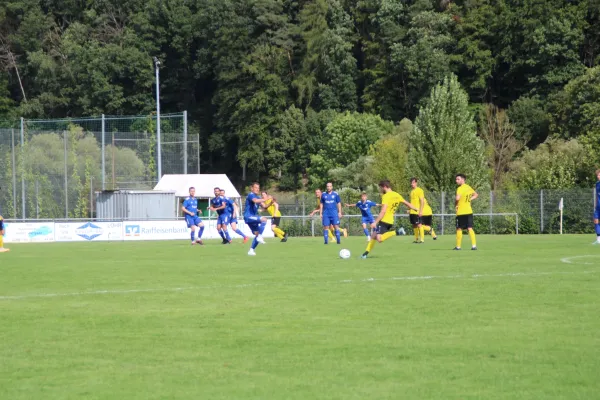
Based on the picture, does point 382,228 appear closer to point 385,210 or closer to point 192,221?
point 385,210

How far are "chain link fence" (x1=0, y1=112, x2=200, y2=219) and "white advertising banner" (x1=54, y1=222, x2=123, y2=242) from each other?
22.8 feet

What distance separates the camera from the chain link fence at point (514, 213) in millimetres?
49438

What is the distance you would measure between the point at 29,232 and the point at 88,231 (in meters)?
2.64

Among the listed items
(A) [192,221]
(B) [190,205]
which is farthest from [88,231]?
(A) [192,221]

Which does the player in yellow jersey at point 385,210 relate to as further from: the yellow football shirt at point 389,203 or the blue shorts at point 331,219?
the blue shorts at point 331,219

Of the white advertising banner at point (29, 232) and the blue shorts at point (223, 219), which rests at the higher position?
the blue shorts at point (223, 219)

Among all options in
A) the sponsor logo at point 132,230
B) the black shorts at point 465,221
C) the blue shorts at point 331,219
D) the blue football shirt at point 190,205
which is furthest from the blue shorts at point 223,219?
the black shorts at point 465,221

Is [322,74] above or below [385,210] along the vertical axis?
above

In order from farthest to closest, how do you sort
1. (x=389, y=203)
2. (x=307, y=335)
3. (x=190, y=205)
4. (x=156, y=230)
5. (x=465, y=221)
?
(x=156, y=230) → (x=190, y=205) → (x=465, y=221) → (x=389, y=203) → (x=307, y=335)

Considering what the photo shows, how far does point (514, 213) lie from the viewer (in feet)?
167

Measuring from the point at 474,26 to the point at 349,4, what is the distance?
53.9ft

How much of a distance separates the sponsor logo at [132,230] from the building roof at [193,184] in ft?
25.1

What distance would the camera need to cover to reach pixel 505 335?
10266 millimetres

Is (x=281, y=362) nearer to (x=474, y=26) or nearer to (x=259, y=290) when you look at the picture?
(x=259, y=290)
